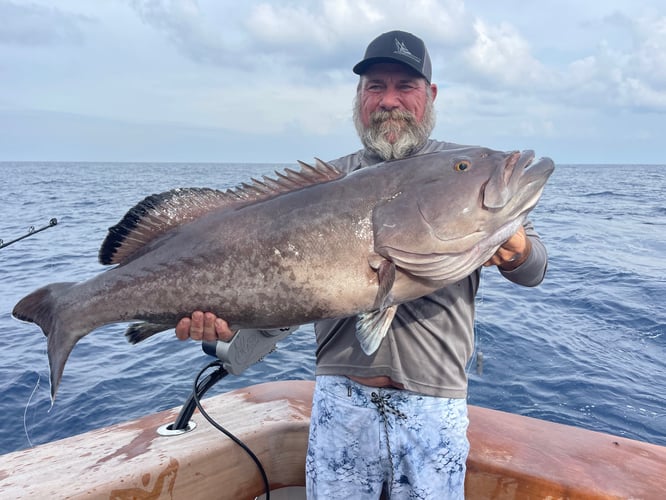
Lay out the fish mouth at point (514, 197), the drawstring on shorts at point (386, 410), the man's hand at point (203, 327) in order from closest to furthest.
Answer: the fish mouth at point (514, 197), the man's hand at point (203, 327), the drawstring on shorts at point (386, 410)

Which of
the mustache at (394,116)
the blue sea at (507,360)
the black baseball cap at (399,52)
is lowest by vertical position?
the blue sea at (507,360)

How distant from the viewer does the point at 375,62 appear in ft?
10.3

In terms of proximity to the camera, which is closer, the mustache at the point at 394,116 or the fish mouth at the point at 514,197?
the fish mouth at the point at 514,197

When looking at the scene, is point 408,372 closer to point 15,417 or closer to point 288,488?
point 288,488

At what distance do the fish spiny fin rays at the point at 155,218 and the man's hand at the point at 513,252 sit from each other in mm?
1464

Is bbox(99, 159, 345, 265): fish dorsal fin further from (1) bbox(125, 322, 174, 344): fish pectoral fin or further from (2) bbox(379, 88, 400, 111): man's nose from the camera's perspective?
(2) bbox(379, 88, 400, 111): man's nose

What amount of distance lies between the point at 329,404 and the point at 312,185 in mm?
1276

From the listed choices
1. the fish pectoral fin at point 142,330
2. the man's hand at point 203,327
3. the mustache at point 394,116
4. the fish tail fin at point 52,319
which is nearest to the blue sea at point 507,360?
the mustache at point 394,116

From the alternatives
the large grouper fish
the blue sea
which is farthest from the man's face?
the blue sea

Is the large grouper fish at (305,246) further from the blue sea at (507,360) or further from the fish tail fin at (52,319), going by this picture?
the blue sea at (507,360)

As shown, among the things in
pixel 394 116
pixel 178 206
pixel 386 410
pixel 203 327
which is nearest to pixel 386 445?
pixel 386 410

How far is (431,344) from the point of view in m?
2.69

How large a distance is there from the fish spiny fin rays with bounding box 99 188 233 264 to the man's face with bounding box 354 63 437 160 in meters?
1.09

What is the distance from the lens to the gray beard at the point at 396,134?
3117 mm
